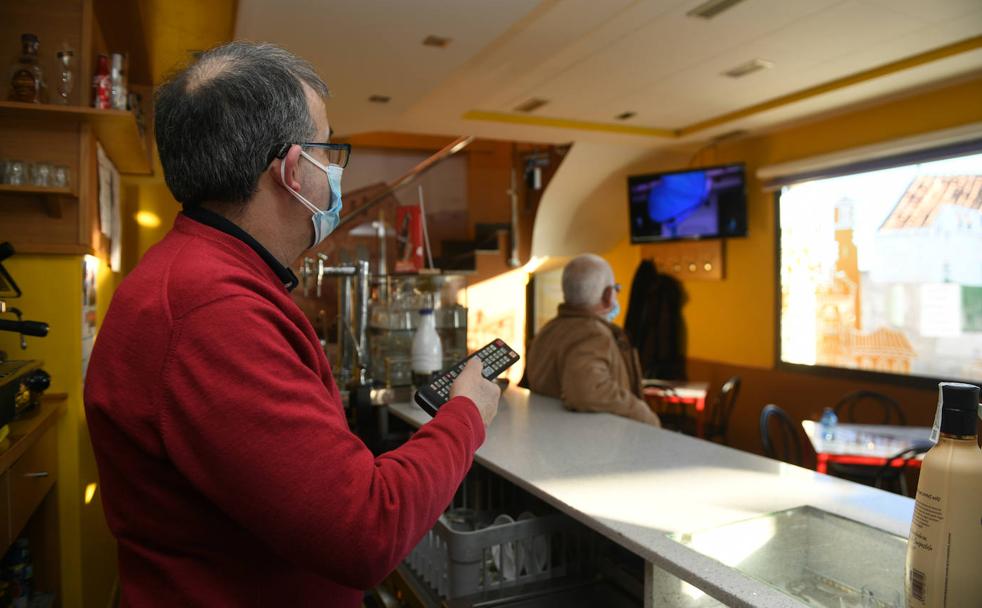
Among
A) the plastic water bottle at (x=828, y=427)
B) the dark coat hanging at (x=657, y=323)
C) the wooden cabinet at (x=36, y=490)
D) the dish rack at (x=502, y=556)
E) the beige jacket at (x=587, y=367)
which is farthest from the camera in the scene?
the dark coat hanging at (x=657, y=323)

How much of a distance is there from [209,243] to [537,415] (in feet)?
5.14

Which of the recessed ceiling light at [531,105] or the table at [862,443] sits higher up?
the recessed ceiling light at [531,105]

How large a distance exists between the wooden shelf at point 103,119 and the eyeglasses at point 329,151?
154 cm

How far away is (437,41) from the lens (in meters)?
3.12

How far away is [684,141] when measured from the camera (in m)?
5.32

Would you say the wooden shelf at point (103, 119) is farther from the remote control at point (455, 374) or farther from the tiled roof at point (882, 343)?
the tiled roof at point (882, 343)

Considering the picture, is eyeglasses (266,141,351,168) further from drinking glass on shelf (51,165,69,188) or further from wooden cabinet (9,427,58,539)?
drinking glass on shelf (51,165,69,188)

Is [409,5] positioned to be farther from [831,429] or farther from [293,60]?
[831,429]

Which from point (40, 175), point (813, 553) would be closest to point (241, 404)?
point (813, 553)

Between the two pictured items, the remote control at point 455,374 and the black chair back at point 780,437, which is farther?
the black chair back at point 780,437

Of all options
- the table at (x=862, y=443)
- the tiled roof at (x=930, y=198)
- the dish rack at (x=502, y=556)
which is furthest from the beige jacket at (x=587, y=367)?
the tiled roof at (x=930, y=198)

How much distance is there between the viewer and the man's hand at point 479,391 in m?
0.96

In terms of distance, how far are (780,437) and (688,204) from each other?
74.1 inches

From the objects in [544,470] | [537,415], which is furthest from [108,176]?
[544,470]
